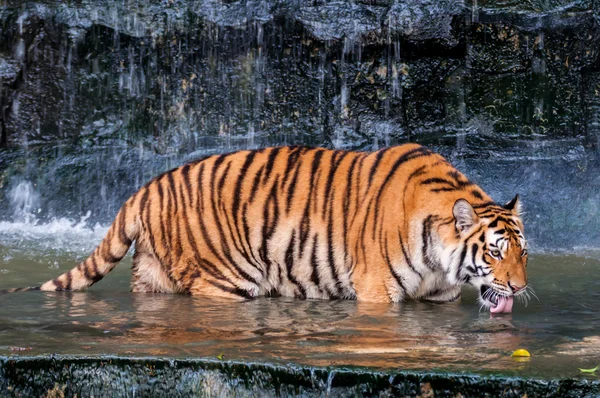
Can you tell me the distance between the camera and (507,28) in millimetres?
9672

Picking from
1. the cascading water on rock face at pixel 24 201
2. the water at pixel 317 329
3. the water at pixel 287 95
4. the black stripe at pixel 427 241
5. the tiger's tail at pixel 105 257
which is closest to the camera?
the water at pixel 317 329

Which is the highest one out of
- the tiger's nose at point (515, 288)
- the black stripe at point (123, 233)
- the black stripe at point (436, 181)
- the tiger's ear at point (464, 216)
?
the black stripe at point (436, 181)

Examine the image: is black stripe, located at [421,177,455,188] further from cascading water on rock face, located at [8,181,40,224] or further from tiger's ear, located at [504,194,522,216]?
cascading water on rock face, located at [8,181,40,224]

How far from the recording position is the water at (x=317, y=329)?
3.92 meters

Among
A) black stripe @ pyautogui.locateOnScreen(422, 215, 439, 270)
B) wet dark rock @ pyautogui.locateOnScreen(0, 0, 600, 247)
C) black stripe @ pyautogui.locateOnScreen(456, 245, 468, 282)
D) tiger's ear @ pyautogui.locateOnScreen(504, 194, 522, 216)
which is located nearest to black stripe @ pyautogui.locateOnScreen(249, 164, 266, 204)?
black stripe @ pyautogui.locateOnScreen(422, 215, 439, 270)

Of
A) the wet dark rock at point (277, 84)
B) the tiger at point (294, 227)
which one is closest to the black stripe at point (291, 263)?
the tiger at point (294, 227)

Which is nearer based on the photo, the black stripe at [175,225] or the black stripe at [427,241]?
the black stripe at [427,241]

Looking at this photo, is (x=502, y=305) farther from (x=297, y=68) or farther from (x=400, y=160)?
(x=297, y=68)

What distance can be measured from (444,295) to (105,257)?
2168mm

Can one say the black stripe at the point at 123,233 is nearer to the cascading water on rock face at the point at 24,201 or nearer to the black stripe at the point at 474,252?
the black stripe at the point at 474,252

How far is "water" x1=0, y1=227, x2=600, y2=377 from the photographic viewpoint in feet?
12.8

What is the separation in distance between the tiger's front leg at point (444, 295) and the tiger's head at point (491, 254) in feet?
0.91

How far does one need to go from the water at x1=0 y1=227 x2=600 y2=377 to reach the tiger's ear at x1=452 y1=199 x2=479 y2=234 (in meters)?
0.50

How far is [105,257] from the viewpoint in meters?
6.04
